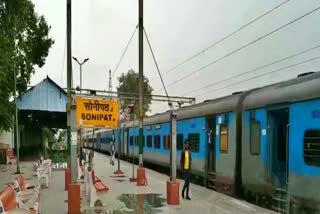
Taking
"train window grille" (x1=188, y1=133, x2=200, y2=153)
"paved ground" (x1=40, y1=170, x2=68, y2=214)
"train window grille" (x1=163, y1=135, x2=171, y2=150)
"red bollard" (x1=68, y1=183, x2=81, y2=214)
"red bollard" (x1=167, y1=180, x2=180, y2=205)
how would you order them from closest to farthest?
"red bollard" (x1=68, y1=183, x2=81, y2=214), "paved ground" (x1=40, y1=170, x2=68, y2=214), "red bollard" (x1=167, y1=180, x2=180, y2=205), "train window grille" (x1=188, y1=133, x2=200, y2=153), "train window grille" (x1=163, y1=135, x2=171, y2=150)

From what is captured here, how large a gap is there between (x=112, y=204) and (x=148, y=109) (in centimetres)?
6203

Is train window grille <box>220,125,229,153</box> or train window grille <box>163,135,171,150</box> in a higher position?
train window grille <box>220,125,229,153</box>

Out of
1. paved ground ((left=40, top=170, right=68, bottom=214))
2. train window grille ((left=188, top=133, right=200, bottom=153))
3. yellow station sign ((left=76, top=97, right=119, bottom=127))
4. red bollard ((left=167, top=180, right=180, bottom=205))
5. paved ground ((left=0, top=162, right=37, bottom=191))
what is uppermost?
yellow station sign ((left=76, top=97, right=119, bottom=127))

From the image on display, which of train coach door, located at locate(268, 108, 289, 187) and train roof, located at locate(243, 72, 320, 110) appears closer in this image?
train roof, located at locate(243, 72, 320, 110)

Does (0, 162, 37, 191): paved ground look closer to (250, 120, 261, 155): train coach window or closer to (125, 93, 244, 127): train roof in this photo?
(125, 93, 244, 127): train roof

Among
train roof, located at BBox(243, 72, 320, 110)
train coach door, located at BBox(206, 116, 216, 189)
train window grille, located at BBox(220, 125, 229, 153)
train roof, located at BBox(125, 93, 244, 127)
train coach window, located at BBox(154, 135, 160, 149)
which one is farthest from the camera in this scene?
train coach window, located at BBox(154, 135, 160, 149)

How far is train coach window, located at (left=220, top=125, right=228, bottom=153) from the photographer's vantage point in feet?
48.7

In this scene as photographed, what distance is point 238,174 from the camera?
13.9 metres

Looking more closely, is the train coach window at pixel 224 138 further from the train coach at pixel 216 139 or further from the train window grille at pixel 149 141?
the train window grille at pixel 149 141

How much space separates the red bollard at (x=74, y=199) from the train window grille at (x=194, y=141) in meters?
7.45

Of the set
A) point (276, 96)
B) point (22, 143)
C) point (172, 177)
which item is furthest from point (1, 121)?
point (22, 143)

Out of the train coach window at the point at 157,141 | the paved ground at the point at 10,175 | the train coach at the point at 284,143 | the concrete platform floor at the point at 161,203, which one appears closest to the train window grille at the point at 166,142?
the train coach window at the point at 157,141

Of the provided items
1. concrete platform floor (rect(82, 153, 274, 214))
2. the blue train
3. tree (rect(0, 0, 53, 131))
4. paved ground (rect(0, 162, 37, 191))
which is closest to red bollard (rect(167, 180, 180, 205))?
concrete platform floor (rect(82, 153, 274, 214))

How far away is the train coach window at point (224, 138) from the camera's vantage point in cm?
1485
